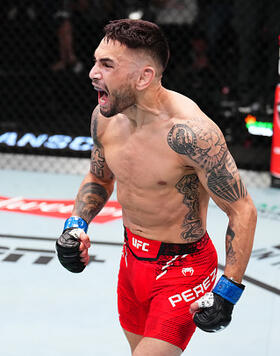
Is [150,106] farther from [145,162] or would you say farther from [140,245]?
[140,245]

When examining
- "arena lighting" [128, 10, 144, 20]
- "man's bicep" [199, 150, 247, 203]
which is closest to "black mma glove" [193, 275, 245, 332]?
"man's bicep" [199, 150, 247, 203]

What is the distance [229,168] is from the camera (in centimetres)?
177

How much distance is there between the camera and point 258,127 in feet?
20.2

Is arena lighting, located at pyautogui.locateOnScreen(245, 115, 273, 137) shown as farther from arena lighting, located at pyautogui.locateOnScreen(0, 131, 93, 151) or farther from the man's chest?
the man's chest

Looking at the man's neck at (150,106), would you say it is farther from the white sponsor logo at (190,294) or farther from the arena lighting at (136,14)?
the arena lighting at (136,14)

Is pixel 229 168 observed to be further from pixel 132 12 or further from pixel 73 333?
pixel 132 12

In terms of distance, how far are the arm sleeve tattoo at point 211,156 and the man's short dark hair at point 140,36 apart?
23cm

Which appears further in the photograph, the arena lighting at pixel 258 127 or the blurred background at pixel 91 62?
the blurred background at pixel 91 62

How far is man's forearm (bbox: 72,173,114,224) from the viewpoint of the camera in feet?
6.88

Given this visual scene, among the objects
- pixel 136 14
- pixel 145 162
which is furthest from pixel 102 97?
pixel 136 14

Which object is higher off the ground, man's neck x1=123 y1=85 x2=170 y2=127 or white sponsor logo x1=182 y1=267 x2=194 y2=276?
man's neck x1=123 y1=85 x2=170 y2=127

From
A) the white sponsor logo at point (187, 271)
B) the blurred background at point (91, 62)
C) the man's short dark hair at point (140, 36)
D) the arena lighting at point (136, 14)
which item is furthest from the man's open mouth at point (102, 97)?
the arena lighting at point (136, 14)

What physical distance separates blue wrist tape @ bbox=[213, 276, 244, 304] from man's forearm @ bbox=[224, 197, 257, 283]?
3cm

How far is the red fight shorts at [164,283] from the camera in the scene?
1810mm
